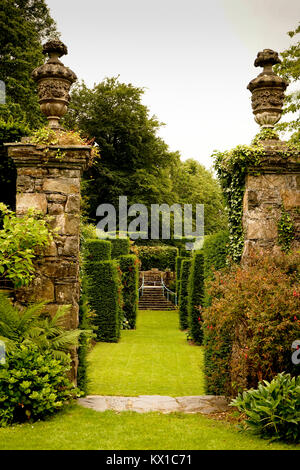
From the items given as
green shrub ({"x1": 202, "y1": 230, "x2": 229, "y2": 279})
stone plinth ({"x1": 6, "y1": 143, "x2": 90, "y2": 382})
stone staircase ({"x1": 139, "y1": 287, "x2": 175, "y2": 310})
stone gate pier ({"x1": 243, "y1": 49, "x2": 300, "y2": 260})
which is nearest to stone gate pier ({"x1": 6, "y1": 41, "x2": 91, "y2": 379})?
stone plinth ({"x1": 6, "y1": 143, "x2": 90, "y2": 382})

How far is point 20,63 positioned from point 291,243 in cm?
1580

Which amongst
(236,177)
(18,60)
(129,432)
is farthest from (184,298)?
(18,60)

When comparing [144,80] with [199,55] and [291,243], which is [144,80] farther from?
[291,243]

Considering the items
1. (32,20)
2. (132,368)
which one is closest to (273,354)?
(132,368)

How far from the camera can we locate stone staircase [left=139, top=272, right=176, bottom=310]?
71.3ft

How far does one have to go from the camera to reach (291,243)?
567 cm

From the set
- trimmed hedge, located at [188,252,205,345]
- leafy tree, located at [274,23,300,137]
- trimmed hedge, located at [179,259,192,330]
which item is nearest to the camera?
trimmed hedge, located at [188,252,205,345]

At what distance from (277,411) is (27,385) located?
244 centimetres

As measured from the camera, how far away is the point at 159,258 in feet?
85.9

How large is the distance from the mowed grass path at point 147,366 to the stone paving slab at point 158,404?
87 centimetres

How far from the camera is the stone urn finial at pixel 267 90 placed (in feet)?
18.9

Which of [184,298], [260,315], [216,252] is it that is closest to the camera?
[260,315]

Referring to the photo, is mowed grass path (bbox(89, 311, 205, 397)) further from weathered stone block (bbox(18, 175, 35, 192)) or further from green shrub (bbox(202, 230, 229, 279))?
weathered stone block (bbox(18, 175, 35, 192))

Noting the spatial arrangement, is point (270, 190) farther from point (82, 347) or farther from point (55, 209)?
point (82, 347)
